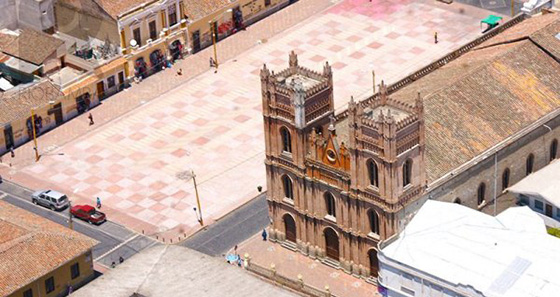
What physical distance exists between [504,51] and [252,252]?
36195 millimetres

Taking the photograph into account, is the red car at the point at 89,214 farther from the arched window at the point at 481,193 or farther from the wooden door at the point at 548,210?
the wooden door at the point at 548,210

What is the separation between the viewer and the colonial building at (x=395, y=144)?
158m

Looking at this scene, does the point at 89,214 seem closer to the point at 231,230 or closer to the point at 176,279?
the point at 231,230

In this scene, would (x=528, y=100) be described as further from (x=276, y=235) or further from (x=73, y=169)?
(x=73, y=169)

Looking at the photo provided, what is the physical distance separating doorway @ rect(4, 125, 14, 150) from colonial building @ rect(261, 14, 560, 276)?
4132 centimetres

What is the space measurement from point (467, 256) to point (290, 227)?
81.8ft

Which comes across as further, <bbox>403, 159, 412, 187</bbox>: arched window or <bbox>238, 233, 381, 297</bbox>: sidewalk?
<bbox>238, 233, 381, 297</bbox>: sidewalk

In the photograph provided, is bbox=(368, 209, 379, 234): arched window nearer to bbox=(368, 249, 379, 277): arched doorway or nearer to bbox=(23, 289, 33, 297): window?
bbox=(368, 249, 379, 277): arched doorway

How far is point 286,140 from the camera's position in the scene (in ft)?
546

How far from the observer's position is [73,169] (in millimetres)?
192625

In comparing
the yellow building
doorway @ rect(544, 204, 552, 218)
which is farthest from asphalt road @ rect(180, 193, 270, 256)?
doorway @ rect(544, 204, 552, 218)

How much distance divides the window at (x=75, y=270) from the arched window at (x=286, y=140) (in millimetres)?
24857

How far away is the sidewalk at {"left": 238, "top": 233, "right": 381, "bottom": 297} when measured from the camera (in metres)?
164

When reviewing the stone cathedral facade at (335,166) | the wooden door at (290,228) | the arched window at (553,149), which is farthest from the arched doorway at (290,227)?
the arched window at (553,149)
